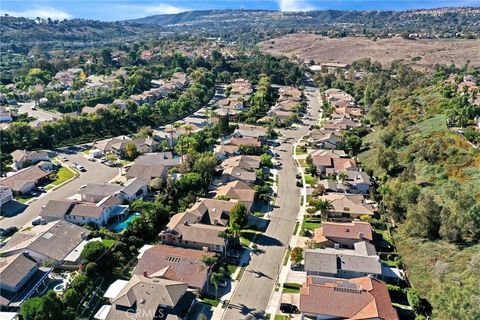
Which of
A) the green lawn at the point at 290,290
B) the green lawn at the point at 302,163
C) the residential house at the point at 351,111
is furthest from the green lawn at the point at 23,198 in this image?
the residential house at the point at 351,111

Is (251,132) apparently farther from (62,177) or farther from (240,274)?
(240,274)

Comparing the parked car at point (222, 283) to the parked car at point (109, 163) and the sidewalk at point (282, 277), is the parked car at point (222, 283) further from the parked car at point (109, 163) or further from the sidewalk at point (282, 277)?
the parked car at point (109, 163)

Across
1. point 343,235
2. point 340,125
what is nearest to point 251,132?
point 340,125

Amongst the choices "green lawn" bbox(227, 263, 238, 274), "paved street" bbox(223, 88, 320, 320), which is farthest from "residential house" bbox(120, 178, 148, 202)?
"green lawn" bbox(227, 263, 238, 274)

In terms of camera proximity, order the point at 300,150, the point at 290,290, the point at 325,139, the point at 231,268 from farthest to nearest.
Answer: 1. the point at 325,139
2. the point at 300,150
3. the point at 231,268
4. the point at 290,290

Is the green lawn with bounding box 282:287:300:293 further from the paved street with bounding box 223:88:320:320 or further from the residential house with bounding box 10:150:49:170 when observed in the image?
the residential house with bounding box 10:150:49:170
